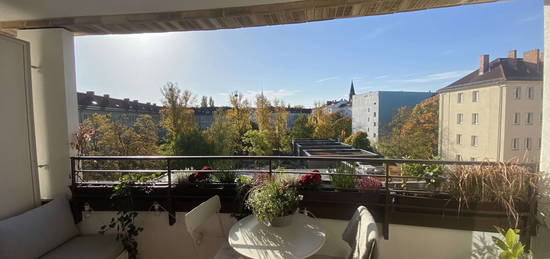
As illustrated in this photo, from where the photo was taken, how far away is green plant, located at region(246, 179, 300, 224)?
1384 millimetres

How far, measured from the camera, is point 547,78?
58.9 inches

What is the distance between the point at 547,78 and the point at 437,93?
8.81 meters

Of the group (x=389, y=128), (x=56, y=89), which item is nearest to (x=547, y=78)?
(x=56, y=89)

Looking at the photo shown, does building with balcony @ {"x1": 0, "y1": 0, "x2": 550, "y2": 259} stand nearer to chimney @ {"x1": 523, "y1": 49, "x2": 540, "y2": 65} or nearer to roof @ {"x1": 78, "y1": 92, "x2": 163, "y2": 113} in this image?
chimney @ {"x1": 523, "y1": 49, "x2": 540, "y2": 65}

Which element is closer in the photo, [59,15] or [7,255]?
[7,255]

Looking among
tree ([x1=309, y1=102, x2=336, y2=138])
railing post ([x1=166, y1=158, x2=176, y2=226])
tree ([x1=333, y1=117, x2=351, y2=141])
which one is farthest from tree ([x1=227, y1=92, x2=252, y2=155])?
railing post ([x1=166, y1=158, x2=176, y2=226])

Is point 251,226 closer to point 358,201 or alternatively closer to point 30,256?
point 358,201

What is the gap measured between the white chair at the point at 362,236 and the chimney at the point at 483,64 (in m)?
9.07

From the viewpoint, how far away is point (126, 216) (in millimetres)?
1975

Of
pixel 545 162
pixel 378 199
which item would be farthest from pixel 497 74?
pixel 378 199

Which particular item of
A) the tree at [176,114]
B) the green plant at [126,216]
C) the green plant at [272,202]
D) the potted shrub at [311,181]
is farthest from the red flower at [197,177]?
the tree at [176,114]

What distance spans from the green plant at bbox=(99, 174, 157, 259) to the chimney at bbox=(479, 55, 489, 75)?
10.2 metres

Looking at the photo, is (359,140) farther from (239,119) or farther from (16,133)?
(16,133)

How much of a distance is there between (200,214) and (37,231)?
1448 millimetres
